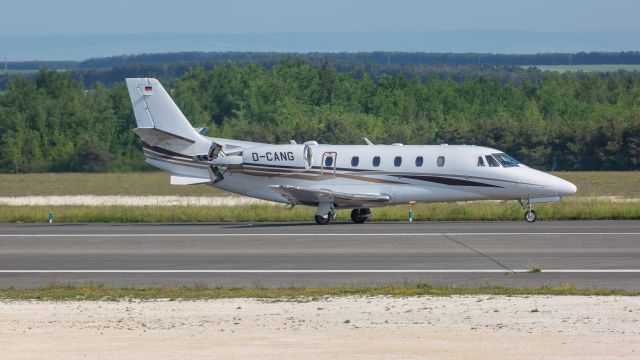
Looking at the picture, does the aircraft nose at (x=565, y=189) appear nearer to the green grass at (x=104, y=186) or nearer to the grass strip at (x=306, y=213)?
the grass strip at (x=306, y=213)

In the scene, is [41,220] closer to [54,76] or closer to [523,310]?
[523,310]

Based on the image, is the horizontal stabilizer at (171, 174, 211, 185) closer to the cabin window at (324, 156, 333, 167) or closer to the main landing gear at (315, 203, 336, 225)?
the cabin window at (324, 156, 333, 167)

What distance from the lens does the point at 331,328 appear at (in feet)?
56.4

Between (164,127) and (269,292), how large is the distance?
18.5m

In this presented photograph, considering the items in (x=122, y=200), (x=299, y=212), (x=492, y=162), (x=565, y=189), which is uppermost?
(x=492, y=162)

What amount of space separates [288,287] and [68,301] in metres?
3.93

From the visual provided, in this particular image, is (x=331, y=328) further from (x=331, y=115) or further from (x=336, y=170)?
(x=331, y=115)

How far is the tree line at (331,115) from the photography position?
259ft

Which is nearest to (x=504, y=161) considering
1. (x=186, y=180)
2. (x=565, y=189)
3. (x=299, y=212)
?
(x=565, y=189)

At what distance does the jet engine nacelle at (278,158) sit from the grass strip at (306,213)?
1.84 metres

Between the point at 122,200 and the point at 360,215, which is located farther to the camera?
the point at 122,200

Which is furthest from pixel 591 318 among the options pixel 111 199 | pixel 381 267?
pixel 111 199

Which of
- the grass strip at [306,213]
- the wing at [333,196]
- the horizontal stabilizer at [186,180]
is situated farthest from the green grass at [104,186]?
the wing at [333,196]

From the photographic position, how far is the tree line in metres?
78.9
